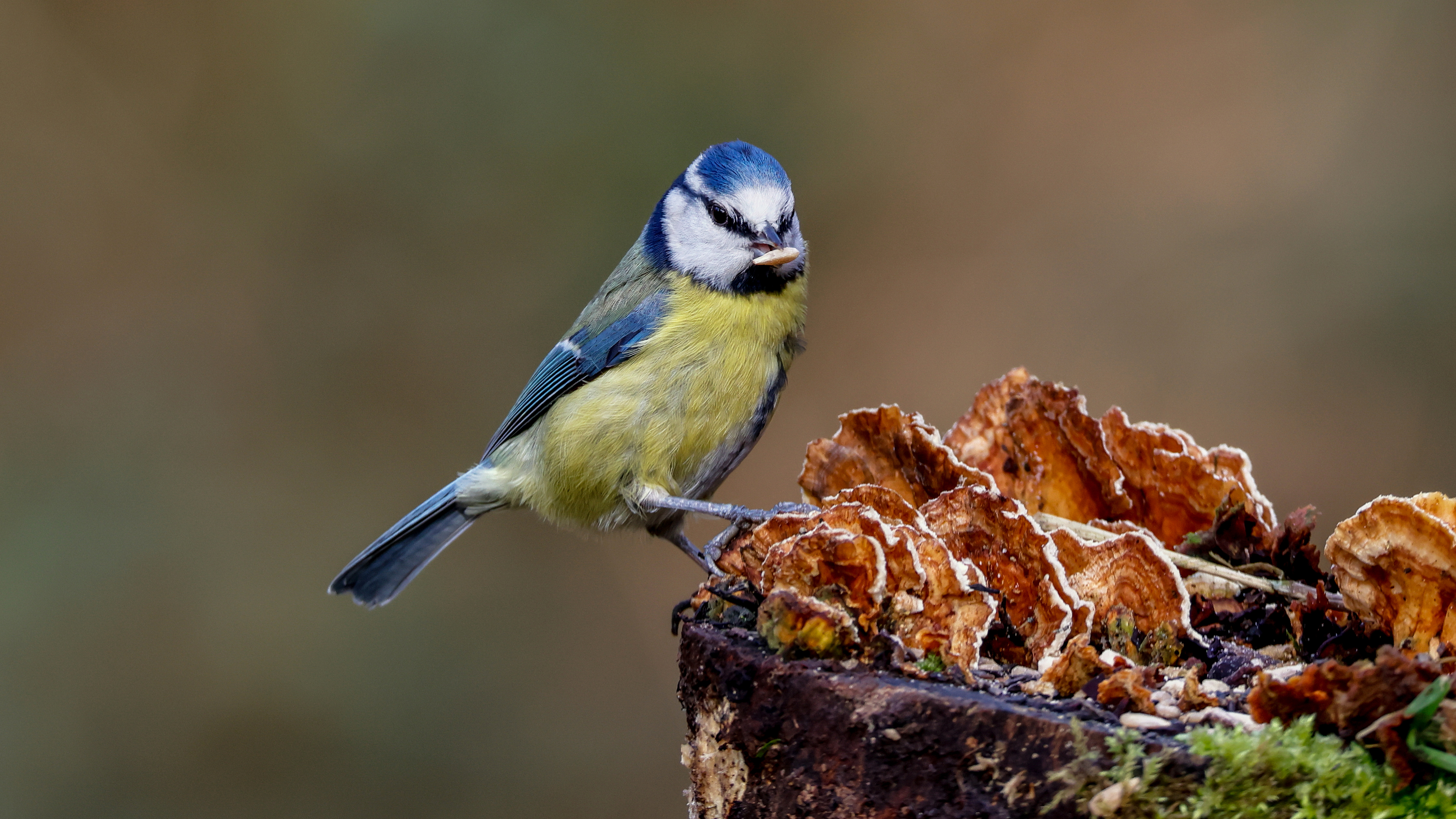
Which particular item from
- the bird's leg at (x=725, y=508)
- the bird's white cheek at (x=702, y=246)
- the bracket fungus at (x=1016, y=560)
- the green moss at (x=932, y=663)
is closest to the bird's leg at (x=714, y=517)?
the bird's leg at (x=725, y=508)

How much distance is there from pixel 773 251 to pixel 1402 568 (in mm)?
1284

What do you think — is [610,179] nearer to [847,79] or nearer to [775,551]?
[847,79]

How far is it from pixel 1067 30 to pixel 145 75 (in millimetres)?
3263

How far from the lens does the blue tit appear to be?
2.09 m

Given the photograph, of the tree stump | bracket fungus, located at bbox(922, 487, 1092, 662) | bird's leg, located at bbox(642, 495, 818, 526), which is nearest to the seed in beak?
bird's leg, located at bbox(642, 495, 818, 526)

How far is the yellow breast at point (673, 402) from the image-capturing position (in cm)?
209

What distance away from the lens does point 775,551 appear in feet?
3.83

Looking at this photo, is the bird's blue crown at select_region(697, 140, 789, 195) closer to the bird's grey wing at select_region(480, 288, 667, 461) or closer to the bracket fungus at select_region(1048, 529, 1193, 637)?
the bird's grey wing at select_region(480, 288, 667, 461)

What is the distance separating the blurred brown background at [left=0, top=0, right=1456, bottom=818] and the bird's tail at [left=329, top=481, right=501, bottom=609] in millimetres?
1101

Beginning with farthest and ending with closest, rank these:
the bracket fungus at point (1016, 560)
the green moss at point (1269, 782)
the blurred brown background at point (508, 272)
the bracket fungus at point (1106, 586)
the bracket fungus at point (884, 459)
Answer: the blurred brown background at point (508, 272)
the bracket fungus at point (884, 459)
the bracket fungus at point (1016, 560)
the bracket fungus at point (1106, 586)
the green moss at point (1269, 782)

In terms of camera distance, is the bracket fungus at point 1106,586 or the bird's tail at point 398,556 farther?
the bird's tail at point 398,556

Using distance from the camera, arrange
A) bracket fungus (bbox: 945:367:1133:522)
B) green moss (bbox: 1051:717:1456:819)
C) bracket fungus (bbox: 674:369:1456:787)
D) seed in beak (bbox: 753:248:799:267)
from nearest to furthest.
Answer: green moss (bbox: 1051:717:1456:819)
bracket fungus (bbox: 674:369:1456:787)
bracket fungus (bbox: 945:367:1133:522)
seed in beak (bbox: 753:248:799:267)

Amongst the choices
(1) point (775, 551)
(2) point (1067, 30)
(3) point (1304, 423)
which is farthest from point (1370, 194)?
(1) point (775, 551)

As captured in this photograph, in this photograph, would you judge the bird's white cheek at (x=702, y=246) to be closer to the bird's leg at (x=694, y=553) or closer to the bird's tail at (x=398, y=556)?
the bird's leg at (x=694, y=553)
